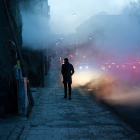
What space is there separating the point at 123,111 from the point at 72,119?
162cm

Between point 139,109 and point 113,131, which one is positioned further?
point 139,109

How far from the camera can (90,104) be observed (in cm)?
597

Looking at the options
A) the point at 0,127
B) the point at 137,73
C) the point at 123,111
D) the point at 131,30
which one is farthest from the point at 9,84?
the point at 131,30

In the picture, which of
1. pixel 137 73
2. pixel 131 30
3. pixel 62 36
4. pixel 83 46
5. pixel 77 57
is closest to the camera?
pixel 137 73

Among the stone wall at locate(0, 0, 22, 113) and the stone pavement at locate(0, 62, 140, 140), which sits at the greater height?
the stone wall at locate(0, 0, 22, 113)

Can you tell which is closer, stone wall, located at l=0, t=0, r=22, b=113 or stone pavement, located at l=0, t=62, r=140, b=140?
stone pavement, located at l=0, t=62, r=140, b=140

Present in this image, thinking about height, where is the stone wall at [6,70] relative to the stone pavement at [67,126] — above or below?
above

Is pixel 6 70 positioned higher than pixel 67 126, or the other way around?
pixel 6 70

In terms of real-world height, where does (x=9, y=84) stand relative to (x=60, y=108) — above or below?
above

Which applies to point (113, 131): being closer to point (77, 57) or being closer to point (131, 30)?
point (131, 30)

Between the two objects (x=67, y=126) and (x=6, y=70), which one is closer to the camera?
(x=67, y=126)

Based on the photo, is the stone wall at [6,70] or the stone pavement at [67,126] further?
the stone wall at [6,70]

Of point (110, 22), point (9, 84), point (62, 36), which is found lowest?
point (9, 84)

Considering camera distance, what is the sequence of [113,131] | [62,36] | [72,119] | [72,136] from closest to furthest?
[72,136]
[113,131]
[72,119]
[62,36]
